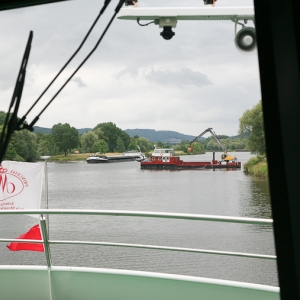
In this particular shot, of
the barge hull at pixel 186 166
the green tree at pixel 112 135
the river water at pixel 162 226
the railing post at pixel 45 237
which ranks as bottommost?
the river water at pixel 162 226

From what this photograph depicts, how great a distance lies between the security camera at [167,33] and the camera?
1.04m

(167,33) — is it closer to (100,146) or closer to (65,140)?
(65,140)

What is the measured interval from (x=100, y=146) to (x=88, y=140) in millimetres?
400

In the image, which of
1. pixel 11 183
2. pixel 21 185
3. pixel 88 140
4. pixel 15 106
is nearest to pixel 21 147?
pixel 11 183

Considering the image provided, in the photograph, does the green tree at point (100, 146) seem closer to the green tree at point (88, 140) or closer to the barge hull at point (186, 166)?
the green tree at point (88, 140)

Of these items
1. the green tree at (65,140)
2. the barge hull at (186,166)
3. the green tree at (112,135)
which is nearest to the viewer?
the green tree at (65,140)

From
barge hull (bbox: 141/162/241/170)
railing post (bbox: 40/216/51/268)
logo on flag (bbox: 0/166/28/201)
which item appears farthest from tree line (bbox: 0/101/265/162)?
railing post (bbox: 40/216/51/268)

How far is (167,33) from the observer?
1.04 meters

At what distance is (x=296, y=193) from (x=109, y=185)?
26146 mm

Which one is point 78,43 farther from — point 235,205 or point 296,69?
point 235,205

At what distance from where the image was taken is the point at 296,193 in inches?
25.5

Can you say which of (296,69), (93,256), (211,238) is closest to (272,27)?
(296,69)

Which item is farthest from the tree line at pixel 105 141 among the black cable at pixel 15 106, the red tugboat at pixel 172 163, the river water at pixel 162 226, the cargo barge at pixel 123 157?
the black cable at pixel 15 106

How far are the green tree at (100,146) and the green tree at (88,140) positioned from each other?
0.10m
